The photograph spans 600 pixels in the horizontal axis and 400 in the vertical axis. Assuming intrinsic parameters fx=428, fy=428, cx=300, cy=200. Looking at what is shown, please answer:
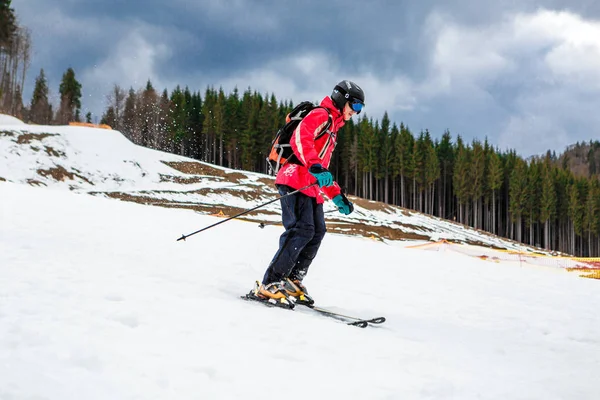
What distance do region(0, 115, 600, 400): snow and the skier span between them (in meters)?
0.41

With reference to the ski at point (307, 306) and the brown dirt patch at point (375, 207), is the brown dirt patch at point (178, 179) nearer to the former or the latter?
the brown dirt patch at point (375, 207)

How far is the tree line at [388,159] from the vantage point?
226 feet

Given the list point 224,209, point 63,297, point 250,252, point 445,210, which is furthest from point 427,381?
point 445,210

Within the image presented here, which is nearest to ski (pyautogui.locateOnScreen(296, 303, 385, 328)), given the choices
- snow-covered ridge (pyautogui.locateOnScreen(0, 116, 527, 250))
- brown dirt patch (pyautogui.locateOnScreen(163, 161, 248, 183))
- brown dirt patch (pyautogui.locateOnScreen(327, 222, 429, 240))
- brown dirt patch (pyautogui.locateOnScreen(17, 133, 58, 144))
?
snow-covered ridge (pyautogui.locateOnScreen(0, 116, 527, 250))

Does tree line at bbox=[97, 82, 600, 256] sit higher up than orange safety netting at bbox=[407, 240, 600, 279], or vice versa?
tree line at bbox=[97, 82, 600, 256]

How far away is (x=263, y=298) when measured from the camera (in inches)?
188

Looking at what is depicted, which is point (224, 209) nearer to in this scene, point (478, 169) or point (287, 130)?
point (287, 130)

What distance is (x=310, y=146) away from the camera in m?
4.59

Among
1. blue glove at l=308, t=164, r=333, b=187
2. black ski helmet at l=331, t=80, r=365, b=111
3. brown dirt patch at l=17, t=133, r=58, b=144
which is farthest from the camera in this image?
brown dirt patch at l=17, t=133, r=58, b=144

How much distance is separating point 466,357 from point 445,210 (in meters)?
77.5

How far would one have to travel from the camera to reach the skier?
461cm

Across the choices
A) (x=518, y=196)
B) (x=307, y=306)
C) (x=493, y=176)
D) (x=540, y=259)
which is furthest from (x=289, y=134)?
(x=518, y=196)

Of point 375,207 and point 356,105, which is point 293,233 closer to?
point 356,105

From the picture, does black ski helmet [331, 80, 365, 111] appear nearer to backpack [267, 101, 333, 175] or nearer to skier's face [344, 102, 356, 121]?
skier's face [344, 102, 356, 121]
